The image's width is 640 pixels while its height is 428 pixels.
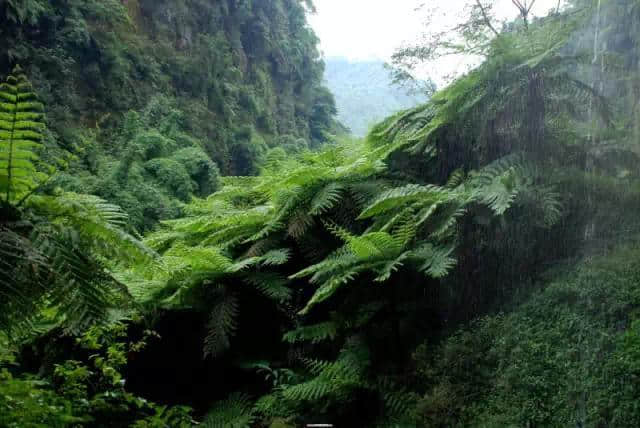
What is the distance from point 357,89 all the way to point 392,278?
40315 mm

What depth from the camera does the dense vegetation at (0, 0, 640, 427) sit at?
6.41 ft

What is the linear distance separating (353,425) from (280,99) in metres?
21.6

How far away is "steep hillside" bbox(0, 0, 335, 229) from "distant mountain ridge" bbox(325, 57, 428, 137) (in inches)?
302

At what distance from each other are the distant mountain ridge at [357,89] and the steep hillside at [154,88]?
7.66m

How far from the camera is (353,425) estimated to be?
291 cm

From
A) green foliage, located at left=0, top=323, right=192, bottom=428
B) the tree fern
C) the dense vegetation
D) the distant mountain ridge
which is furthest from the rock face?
the tree fern

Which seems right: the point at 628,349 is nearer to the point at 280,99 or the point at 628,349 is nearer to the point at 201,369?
the point at 201,369

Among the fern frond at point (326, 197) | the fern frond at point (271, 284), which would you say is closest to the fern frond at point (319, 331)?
the fern frond at point (271, 284)

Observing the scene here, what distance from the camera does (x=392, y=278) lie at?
3332 mm

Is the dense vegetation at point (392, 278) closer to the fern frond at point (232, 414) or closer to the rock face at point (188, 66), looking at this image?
the fern frond at point (232, 414)

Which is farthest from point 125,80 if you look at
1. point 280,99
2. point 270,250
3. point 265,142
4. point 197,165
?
point 270,250

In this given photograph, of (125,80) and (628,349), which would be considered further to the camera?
(125,80)

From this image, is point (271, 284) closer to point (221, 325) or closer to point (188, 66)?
point (221, 325)

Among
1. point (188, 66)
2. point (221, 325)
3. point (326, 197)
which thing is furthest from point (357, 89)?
point (221, 325)
